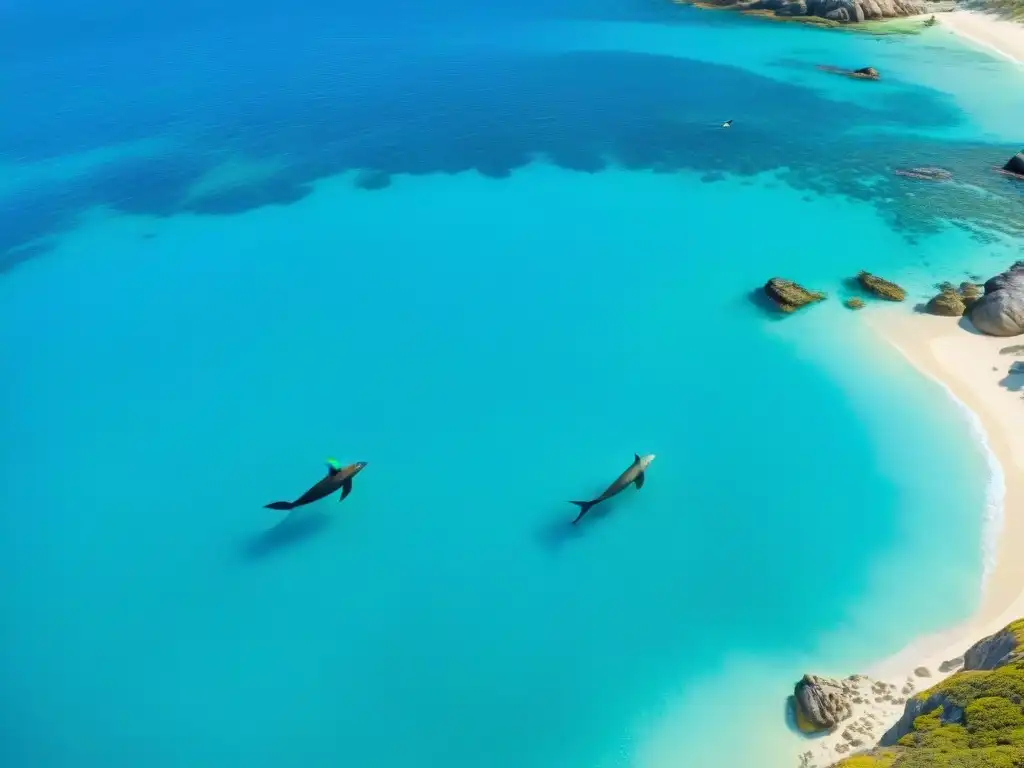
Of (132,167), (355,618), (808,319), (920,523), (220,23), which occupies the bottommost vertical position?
(355,618)

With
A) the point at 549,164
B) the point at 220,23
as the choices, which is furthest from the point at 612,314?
the point at 220,23

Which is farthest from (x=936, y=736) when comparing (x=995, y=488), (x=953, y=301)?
(x=953, y=301)

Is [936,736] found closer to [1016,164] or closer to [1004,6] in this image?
[1016,164]

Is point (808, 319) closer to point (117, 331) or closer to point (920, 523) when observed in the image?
point (920, 523)

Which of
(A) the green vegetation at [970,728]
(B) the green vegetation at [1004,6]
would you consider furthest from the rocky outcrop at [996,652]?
(B) the green vegetation at [1004,6]

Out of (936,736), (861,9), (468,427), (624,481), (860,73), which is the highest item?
(861,9)

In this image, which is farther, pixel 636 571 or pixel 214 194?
pixel 214 194
